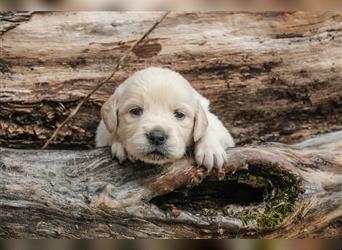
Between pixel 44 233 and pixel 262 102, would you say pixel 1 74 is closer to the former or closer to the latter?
pixel 44 233

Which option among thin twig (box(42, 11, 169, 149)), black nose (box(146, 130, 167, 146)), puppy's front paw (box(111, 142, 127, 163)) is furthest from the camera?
thin twig (box(42, 11, 169, 149))

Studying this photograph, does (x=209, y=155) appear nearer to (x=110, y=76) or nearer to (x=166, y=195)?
(x=166, y=195)

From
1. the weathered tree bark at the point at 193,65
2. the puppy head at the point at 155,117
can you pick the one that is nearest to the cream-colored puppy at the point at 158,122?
the puppy head at the point at 155,117

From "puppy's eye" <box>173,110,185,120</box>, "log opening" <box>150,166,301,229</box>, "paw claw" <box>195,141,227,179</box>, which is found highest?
"puppy's eye" <box>173,110,185,120</box>

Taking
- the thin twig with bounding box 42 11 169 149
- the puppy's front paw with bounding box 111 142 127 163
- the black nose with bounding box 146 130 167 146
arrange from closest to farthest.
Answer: the black nose with bounding box 146 130 167 146
the puppy's front paw with bounding box 111 142 127 163
the thin twig with bounding box 42 11 169 149

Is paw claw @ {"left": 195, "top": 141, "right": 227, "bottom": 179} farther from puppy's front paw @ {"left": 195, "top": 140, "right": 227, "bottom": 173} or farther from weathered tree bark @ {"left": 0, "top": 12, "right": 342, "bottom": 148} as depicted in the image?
weathered tree bark @ {"left": 0, "top": 12, "right": 342, "bottom": 148}

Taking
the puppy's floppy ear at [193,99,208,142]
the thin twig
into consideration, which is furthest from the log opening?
the thin twig

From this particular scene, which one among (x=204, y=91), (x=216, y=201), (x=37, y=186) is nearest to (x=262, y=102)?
(x=204, y=91)
